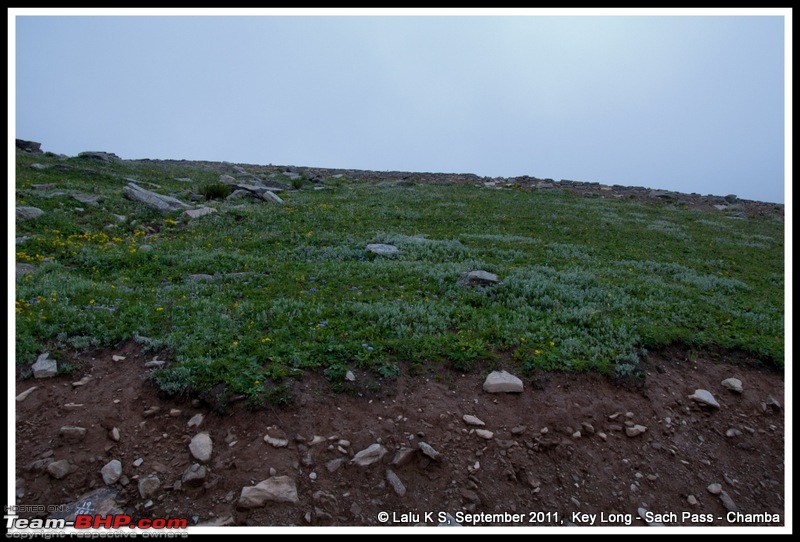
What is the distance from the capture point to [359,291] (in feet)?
33.7

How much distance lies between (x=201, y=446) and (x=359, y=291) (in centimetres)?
536

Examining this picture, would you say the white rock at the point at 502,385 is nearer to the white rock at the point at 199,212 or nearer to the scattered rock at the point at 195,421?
the scattered rock at the point at 195,421

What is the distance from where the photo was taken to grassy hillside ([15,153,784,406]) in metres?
7.16

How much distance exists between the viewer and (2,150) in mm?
4715

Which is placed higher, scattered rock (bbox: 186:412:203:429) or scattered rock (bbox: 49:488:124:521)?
scattered rock (bbox: 186:412:203:429)

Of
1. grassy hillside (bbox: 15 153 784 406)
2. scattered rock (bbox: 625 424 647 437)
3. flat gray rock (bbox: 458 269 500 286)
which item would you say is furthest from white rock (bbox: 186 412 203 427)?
flat gray rock (bbox: 458 269 500 286)

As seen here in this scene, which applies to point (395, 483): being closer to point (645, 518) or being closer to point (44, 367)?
point (645, 518)

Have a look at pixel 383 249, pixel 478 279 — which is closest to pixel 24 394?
pixel 478 279

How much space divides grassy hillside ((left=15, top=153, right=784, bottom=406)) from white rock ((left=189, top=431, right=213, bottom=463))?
68 centimetres

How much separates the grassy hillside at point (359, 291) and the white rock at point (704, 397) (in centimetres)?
92

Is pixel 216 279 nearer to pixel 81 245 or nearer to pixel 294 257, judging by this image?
pixel 294 257

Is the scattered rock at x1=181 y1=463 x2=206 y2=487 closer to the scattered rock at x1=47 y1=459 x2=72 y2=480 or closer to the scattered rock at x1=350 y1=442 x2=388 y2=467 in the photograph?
the scattered rock at x1=47 y1=459 x2=72 y2=480

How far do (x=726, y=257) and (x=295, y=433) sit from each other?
18.5 meters

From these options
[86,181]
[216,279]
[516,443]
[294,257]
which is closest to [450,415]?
[516,443]
